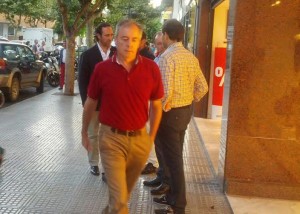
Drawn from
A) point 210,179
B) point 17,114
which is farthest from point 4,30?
point 210,179

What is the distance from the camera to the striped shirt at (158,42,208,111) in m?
4.61

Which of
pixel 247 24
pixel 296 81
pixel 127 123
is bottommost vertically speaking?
pixel 127 123

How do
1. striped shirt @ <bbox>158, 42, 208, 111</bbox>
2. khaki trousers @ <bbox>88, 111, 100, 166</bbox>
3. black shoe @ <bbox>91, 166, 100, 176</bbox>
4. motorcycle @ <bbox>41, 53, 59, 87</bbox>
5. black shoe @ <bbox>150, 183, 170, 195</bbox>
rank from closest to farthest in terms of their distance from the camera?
striped shirt @ <bbox>158, 42, 208, 111</bbox>, black shoe @ <bbox>150, 183, 170, 195</bbox>, khaki trousers @ <bbox>88, 111, 100, 166</bbox>, black shoe @ <bbox>91, 166, 100, 176</bbox>, motorcycle @ <bbox>41, 53, 59, 87</bbox>

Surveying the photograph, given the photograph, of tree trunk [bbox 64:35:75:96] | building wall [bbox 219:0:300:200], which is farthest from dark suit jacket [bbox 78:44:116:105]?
tree trunk [bbox 64:35:75:96]

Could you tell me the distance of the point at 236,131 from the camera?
17.7 ft

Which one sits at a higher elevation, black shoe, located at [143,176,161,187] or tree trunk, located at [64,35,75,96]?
tree trunk, located at [64,35,75,96]

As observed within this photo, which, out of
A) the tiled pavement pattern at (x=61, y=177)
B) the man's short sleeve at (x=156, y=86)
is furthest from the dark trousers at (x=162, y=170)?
the man's short sleeve at (x=156, y=86)

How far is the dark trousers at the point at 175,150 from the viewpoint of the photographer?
15.3ft

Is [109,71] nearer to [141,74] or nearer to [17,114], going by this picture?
[141,74]

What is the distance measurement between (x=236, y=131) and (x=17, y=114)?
22.1 feet

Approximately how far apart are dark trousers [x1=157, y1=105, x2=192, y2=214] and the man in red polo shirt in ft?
3.11

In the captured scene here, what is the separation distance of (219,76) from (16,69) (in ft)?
20.9

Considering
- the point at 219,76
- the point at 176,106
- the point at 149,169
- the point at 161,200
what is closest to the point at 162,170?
the point at 161,200

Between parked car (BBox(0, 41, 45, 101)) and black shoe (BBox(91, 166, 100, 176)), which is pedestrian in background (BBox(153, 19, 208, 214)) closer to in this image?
black shoe (BBox(91, 166, 100, 176))
